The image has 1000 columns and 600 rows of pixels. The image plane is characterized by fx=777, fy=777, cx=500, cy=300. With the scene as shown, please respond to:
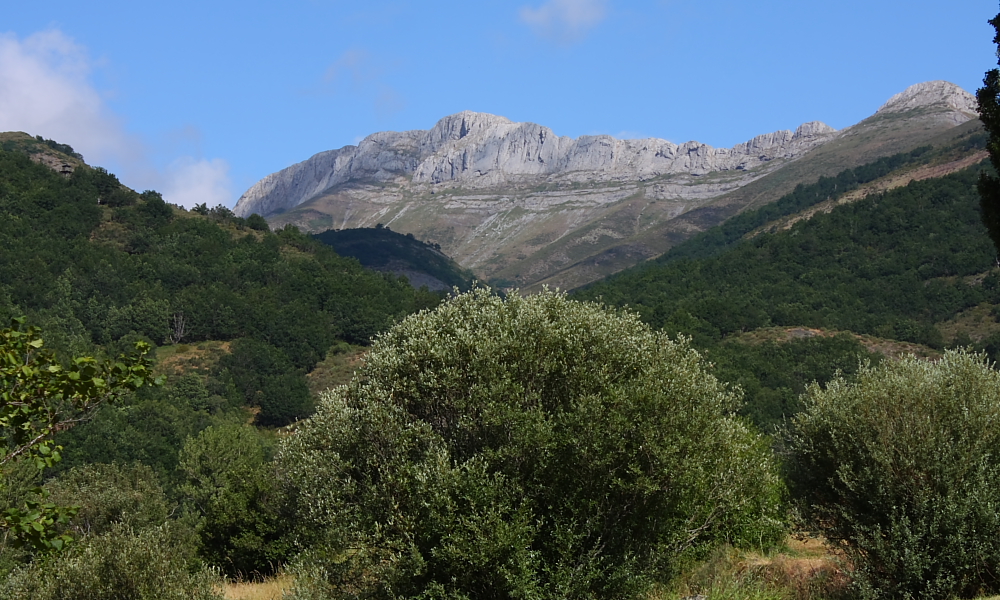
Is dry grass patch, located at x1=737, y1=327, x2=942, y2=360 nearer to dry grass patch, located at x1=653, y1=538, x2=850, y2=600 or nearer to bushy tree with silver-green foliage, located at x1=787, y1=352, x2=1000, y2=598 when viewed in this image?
dry grass patch, located at x1=653, y1=538, x2=850, y2=600

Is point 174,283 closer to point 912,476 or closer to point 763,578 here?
point 763,578

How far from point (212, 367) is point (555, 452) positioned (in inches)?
4129

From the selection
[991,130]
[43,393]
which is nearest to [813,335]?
[991,130]

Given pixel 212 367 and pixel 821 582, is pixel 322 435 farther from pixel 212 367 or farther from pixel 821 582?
pixel 212 367

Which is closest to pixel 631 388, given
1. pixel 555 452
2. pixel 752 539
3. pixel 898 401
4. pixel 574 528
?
pixel 555 452

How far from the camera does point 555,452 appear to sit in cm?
1488

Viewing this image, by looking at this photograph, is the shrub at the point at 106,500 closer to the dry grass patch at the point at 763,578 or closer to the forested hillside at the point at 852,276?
the dry grass patch at the point at 763,578

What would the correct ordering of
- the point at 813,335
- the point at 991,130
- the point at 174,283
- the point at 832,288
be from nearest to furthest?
the point at 991,130 → the point at 813,335 → the point at 174,283 → the point at 832,288

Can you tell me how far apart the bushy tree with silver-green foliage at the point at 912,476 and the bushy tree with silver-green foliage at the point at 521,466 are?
6.04ft

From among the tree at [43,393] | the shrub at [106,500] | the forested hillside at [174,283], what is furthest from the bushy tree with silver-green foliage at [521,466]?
the forested hillside at [174,283]

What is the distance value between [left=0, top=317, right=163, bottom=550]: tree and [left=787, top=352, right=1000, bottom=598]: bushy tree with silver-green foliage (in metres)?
11.6

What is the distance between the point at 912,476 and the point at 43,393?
13016 mm

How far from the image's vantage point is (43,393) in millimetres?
8109

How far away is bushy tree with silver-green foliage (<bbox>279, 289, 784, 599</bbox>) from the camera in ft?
46.4
